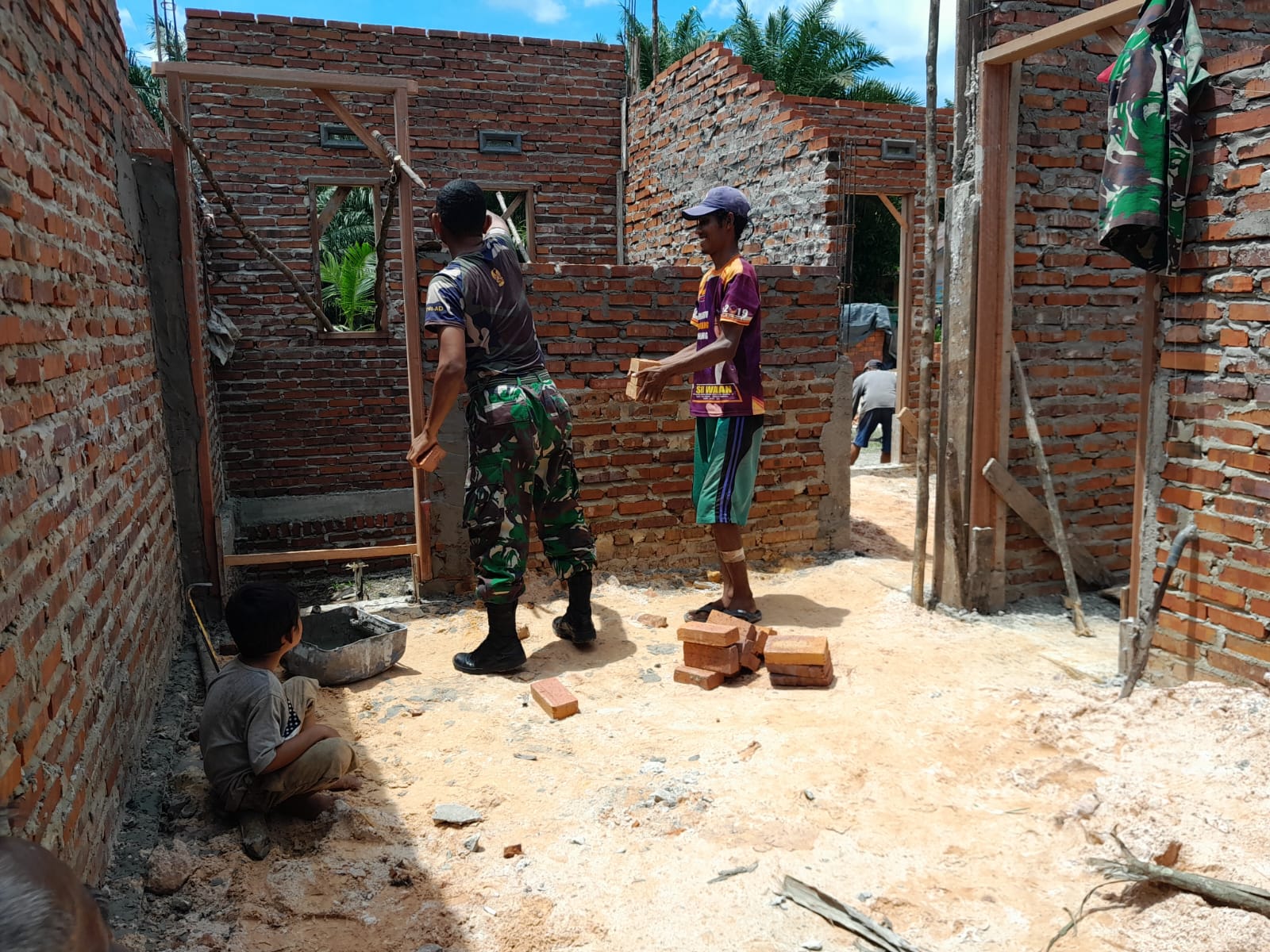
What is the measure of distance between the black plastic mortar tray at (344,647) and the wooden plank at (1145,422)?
3.05 meters

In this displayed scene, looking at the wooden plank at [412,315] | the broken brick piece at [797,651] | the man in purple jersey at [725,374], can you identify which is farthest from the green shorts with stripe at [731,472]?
the wooden plank at [412,315]

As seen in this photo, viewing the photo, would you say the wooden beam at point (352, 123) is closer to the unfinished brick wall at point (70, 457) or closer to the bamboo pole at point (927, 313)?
the unfinished brick wall at point (70, 457)

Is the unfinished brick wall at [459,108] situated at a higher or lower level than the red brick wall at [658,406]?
higher

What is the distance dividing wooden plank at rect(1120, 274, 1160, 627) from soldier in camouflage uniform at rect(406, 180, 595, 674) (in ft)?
7.75

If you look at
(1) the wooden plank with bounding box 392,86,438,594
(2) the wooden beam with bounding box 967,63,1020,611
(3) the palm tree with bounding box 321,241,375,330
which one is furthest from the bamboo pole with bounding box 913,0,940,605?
(3) the palm tree with bounding box 321,241,375,330

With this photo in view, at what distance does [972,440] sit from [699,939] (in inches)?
118

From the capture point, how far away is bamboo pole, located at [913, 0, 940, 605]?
425 centimetres

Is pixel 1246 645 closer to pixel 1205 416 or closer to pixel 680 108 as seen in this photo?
pixel 1205 416

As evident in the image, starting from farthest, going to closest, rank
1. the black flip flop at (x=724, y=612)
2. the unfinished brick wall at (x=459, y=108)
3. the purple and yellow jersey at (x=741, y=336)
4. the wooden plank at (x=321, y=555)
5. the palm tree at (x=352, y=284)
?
the palm tree at (x=352, y=284)
the unfinished brick wall at (x=459, y=108)
the wooden plank at (x=321, y=555)
the black flip flop at (x=724, y=612)
the purple and yellow jersey at (x=741, y=336)

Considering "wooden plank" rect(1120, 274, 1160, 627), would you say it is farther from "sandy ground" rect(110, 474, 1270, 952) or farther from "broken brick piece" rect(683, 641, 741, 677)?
"broken brick piece" rect(683, 641, 741, 677)

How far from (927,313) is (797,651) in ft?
6.05

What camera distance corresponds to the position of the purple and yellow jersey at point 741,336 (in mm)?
3959

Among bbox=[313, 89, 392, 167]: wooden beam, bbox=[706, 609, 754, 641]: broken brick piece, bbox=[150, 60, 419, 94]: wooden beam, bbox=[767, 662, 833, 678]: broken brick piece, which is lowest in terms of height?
bbox=[767, 662, 833, 678]: broken brick piece

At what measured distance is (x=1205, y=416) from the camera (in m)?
3.25
